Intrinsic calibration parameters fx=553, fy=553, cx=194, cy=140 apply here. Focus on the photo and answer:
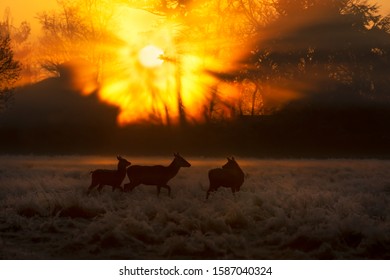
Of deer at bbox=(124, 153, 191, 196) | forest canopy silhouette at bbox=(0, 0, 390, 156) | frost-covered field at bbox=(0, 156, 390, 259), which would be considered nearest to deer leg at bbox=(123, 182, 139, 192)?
deer at bbox=(124, 153, 191, 196)

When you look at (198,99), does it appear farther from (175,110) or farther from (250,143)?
(250,143)

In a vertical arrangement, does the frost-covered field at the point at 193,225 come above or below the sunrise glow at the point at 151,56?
below

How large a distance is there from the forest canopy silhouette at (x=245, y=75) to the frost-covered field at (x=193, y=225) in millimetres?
21118

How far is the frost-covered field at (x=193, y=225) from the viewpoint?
1024 cm

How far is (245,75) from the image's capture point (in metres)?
38.9

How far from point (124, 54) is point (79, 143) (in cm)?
822

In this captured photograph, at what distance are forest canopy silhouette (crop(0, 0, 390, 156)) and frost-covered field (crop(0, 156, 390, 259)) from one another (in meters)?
21.1


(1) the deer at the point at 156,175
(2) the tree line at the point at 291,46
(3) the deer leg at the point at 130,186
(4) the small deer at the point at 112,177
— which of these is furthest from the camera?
(2) the tree line at the point at 291,46

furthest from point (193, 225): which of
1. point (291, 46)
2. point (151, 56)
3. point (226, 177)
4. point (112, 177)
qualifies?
point (151, 56)

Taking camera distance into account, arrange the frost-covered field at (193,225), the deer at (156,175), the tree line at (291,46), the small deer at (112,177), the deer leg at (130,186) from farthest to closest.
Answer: the tree line at (291,46) < the small deer at (112,177) < the deer leg at (130,186) < the deer at (156,175) < the frost-covered field at (193,225)

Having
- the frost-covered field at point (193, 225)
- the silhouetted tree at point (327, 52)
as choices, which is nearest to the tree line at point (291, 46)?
the silhouetted tree at point (327, 52)

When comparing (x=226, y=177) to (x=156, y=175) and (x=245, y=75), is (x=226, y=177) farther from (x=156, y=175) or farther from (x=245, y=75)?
(x=245, y=75)

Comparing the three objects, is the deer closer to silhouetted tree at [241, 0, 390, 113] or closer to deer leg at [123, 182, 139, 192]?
deer leg at [123, 182, 139, 192]

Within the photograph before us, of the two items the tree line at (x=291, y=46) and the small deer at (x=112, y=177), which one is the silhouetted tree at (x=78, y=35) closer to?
the tree line at (x=291, y=46)
